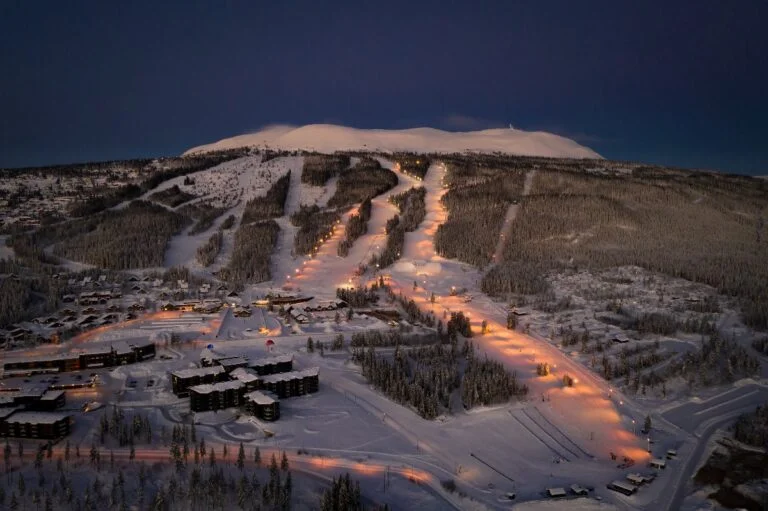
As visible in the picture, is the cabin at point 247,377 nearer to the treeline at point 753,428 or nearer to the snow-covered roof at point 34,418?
the snow-covered roof at point 34,418

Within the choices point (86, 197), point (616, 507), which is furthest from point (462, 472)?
point (86, 197)

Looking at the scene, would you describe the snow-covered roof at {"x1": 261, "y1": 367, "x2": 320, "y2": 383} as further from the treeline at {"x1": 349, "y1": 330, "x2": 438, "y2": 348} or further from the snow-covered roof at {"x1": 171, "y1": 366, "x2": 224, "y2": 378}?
the treeline at {"x1": 349, "y1": 330, "x2": 438, "y2": 348}

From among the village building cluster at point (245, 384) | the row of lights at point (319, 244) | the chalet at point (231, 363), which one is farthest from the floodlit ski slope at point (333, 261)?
the village building cluster at point (245, 384)

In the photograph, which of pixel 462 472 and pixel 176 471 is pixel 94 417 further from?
pixel 462 472

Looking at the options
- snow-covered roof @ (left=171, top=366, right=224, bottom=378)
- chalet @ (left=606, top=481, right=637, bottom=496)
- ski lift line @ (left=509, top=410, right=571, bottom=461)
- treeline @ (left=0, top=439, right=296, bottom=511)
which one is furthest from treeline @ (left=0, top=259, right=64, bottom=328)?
chalet @ (left=606, top=481, right=637, bottom=496)

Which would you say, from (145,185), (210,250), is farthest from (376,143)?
(210,250)

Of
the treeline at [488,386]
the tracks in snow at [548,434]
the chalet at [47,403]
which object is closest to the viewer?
the tracks in snow at [548,434]

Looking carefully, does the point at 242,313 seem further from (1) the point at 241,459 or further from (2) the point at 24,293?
(1) the point at 241,459
